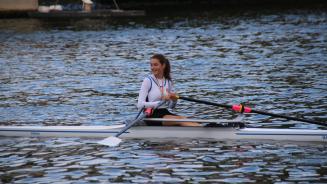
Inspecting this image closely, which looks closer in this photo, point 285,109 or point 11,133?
point 11,133

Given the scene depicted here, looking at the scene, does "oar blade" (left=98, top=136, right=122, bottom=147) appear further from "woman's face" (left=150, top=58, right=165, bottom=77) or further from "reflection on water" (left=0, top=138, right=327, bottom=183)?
"woman's face" (left=150, top=58, right=165, bottom=77)

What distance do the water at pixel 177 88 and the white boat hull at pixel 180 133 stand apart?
0.60 feet

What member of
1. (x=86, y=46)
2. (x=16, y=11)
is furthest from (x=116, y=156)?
(x=16, y=11)

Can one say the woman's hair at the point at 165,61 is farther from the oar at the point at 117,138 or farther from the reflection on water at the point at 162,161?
the reflection on water at the point at 162,161

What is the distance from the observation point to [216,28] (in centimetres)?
4978

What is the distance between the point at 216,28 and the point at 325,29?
6.81m

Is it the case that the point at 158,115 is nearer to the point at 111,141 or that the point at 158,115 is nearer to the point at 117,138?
the point at 117,138

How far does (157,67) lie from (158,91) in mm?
488

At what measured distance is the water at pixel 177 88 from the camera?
556 inches

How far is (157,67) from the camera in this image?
1627 centimetres

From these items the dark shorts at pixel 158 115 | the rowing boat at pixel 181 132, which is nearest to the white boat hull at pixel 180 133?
the rowing boat at pixel 181 132

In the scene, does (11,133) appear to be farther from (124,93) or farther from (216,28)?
(216,28)

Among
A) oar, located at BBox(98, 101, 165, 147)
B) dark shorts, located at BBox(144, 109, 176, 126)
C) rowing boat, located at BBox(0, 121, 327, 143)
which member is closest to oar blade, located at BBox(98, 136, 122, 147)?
oar, located at BBox(98, 101, 165, 147)

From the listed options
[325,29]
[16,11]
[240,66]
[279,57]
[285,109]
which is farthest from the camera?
[16,11]
